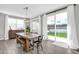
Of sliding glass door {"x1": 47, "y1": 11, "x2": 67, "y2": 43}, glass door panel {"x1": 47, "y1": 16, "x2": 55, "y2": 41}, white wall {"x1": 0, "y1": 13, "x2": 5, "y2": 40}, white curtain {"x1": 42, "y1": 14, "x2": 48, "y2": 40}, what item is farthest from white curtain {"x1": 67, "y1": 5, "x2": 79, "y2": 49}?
white wall {"x1": 0, "y1": 13, "x2": 5, "y2": 40}

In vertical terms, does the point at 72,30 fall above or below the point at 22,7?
below

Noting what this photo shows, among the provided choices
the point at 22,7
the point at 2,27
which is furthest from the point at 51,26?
the point at 2,27

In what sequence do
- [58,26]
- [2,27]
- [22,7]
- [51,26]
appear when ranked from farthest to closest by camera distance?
1. [2,27]
2. [51,26]
3. [58,26]
4. [22,7]

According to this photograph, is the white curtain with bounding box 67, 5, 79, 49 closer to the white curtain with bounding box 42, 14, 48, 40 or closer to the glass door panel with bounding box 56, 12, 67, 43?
the glass door panel with bounding box 56, 12, 67, 43

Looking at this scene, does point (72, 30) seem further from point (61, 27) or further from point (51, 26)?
point (51, 26)

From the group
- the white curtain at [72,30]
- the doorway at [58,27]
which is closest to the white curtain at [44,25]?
the doorway at [58,27]

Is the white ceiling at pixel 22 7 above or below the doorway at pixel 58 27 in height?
above

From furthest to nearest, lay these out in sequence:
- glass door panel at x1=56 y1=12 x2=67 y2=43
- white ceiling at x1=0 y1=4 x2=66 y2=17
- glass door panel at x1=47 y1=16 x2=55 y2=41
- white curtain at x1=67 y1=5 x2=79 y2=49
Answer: glass door panel at x1=47 y1=16 x2=55 y2=41 < glass door panel at x1=56 y1=12 x2=67 y2=43 < white ceiling at x1=0 y1=4 x2=66 y2=17 < white curtain at x1=67 y1=5 x2=79 y2=49

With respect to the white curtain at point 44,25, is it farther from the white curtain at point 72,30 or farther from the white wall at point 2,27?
the white wall at point 2,27

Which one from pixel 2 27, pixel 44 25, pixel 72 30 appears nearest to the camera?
pixel 72 30

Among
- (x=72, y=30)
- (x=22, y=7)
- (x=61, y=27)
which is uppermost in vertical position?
(x=22, y=7)
